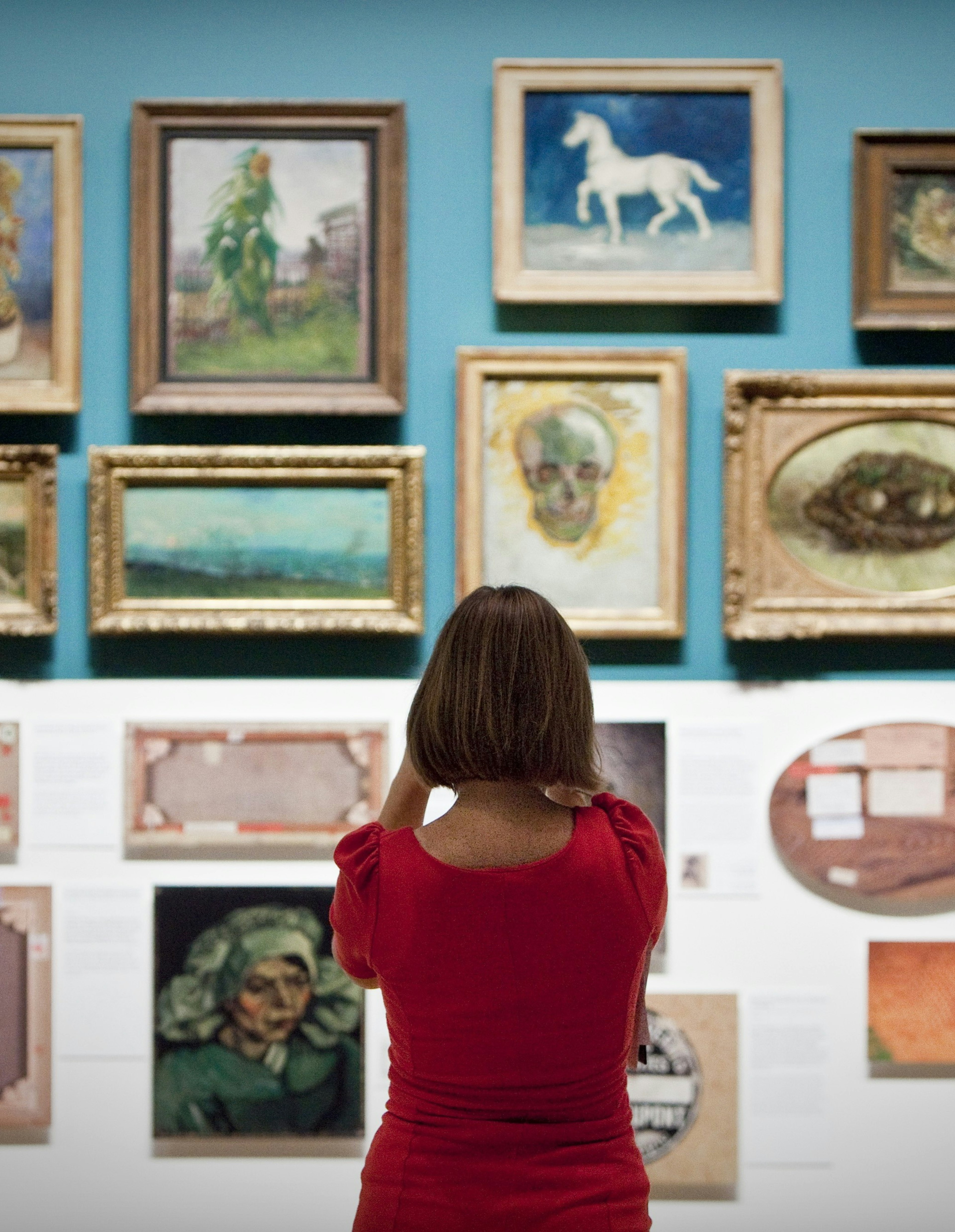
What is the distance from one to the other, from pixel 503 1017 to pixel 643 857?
0.25 metres

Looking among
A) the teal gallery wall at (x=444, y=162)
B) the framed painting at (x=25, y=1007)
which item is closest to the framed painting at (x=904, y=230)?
the teal gallery wall at (x=444, y=162)

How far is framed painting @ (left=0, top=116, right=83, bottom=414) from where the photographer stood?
202 cm

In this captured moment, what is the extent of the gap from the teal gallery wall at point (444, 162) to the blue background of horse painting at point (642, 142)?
10 centimetres

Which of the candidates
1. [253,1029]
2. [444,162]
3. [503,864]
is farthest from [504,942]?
[444,162]

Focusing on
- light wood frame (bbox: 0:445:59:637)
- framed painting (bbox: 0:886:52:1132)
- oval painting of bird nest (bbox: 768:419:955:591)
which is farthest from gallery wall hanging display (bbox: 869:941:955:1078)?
light wood frame (bbox: 0:445:59:637)

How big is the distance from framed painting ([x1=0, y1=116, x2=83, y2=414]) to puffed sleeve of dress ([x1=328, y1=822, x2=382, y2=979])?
3.75 ft

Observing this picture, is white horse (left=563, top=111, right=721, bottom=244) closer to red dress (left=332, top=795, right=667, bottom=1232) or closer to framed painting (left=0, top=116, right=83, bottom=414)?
framed painting (left=0, top=116, right=83, bottom=414)

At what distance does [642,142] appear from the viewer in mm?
2029

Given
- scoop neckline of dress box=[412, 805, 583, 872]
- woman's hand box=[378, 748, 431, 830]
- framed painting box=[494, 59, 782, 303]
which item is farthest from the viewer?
framed painting box=[494, 59, 782, 303]

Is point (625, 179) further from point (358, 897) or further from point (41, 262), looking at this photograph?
point (358, 897)

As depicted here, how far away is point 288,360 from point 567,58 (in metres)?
0.77

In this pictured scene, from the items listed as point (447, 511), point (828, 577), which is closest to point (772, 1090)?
point (828, 577)

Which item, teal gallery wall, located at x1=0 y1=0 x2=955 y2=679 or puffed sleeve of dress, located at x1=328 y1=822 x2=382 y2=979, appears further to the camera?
teal gallery wall, located at x1=0 y1=0 x2=955 y2=679

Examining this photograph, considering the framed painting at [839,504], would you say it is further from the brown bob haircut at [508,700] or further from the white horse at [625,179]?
the brown bob haircut at [508,700]
